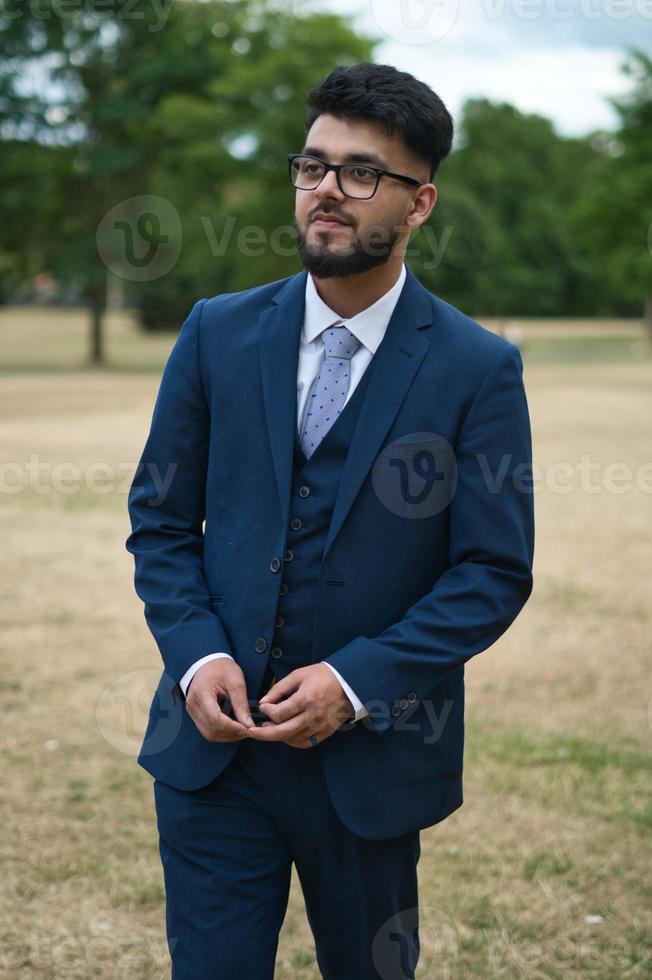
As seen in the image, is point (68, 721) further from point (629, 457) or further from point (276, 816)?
point (629, 457)

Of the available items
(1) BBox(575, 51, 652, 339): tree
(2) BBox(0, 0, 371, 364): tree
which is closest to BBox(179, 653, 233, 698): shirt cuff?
(2) BBox(0, 0, 371, 364): tree

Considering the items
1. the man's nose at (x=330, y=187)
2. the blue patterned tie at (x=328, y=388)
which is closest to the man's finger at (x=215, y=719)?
the blue patterned tie at (x=328, y=388)

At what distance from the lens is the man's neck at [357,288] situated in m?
2.50

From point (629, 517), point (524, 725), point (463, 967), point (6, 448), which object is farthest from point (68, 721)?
point (6, 448)

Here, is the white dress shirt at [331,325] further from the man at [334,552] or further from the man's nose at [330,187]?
the man's nose at [330,187]

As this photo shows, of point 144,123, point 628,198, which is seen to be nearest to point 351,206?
point 144,123

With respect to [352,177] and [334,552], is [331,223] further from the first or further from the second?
[334,552]

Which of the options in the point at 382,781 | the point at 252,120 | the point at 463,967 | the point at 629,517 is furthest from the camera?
the point at 252,120

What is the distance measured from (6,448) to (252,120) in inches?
1076

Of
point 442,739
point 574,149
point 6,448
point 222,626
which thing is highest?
point 574,149

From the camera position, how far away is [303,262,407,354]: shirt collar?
252 centimetres

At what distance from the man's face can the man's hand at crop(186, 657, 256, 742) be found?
826 millimetres

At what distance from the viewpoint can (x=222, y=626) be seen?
2.57 metres

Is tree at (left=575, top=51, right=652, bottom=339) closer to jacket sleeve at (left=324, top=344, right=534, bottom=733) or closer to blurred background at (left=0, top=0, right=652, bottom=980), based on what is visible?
blurred background at (left=0, top=0, right=652, bottom=980)
